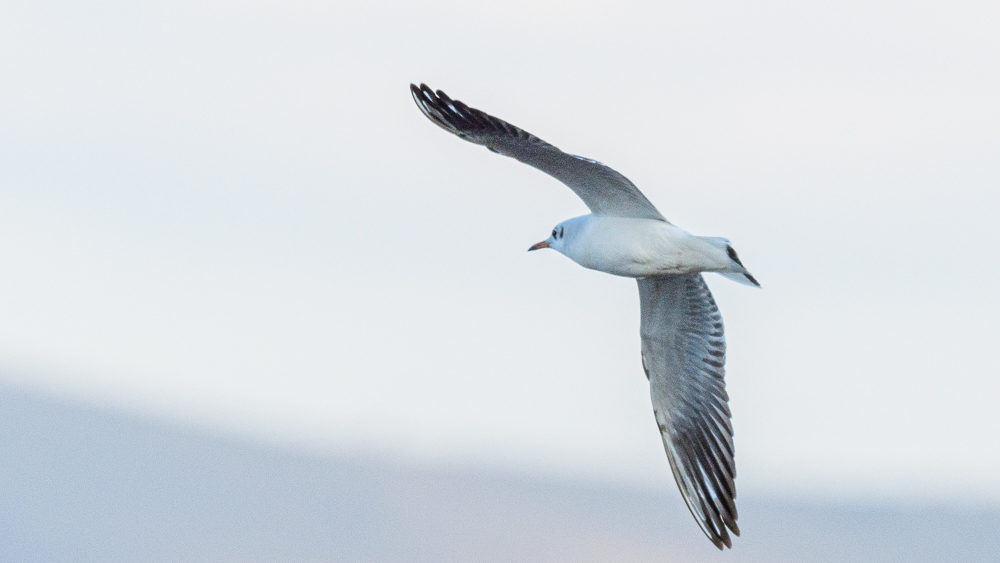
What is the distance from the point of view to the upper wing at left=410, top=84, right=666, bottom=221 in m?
10.5

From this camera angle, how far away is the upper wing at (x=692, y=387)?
12711 mm

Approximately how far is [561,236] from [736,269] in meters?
1.58

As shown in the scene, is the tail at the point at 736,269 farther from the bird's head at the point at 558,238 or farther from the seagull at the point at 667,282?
the bird's head at the point at 558,238

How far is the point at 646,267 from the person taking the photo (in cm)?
1107

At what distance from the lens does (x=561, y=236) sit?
11.7 meters

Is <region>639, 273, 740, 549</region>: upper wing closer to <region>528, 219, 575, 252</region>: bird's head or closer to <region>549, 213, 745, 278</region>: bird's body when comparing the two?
<region>528, 219, 575, 252</region>: bird's head

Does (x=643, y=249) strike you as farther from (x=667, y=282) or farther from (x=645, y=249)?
(x=667, y=282)

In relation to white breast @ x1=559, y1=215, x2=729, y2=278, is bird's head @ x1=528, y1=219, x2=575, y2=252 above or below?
above

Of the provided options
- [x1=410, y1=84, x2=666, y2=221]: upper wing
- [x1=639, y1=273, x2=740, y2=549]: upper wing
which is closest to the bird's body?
[x1=410, y1=84, x2=666, y2=221]: upper wing

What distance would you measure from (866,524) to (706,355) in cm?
8444

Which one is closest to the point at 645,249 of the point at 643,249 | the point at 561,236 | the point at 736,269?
the point at 643,249

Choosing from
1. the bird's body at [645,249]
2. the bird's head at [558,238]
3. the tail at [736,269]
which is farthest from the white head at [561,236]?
the tail at [736,269]

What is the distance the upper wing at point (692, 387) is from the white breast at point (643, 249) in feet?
4.95

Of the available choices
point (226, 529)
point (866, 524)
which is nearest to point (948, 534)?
point (866, 524)
